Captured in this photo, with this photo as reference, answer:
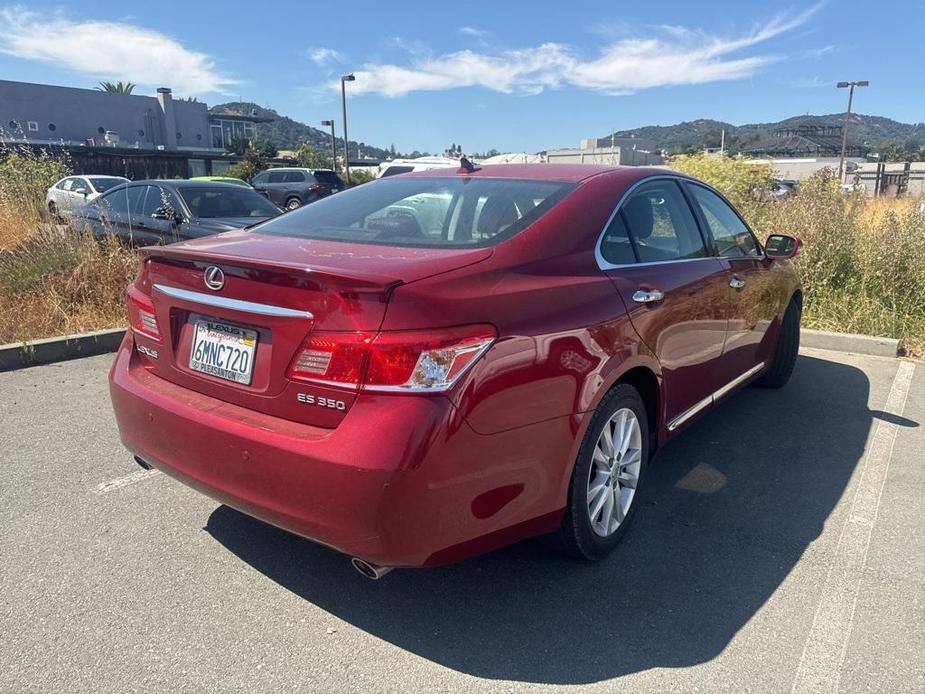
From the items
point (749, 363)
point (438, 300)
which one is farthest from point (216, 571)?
point (749, 363)

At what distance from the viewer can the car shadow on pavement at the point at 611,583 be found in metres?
2.43

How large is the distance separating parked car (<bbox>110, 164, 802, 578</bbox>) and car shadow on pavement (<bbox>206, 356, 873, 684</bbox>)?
0.24 m

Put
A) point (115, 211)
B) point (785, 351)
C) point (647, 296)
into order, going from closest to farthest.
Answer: point (647, 296)
point (785, 351)
point (115, 211)

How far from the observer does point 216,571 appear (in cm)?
286

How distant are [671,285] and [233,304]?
202 centimetres

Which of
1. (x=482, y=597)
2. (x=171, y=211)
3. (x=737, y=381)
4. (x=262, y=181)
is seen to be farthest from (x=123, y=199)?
(x=262, y=181)

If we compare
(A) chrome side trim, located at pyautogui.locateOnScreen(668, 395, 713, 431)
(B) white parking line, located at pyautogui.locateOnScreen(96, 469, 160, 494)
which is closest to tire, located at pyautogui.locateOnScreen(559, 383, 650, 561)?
(A) chrome side trim, located at pyautogui.locateOnScreen(668, 395, 713, 431)

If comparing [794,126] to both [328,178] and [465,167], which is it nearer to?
[328,178]

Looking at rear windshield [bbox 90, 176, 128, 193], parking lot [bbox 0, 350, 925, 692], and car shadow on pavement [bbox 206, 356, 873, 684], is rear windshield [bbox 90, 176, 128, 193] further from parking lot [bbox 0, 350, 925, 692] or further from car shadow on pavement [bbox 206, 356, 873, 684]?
car shadow on pavement [bbox 206, 356, 873, 684]

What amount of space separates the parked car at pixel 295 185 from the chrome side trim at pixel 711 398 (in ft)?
72.3

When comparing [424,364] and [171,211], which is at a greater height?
[171,211]

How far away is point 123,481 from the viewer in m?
3.66

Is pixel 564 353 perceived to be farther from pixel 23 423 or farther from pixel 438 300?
pixel 23 423

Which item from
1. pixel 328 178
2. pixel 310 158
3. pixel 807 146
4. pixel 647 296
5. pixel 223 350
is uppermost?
pixel 807 146
